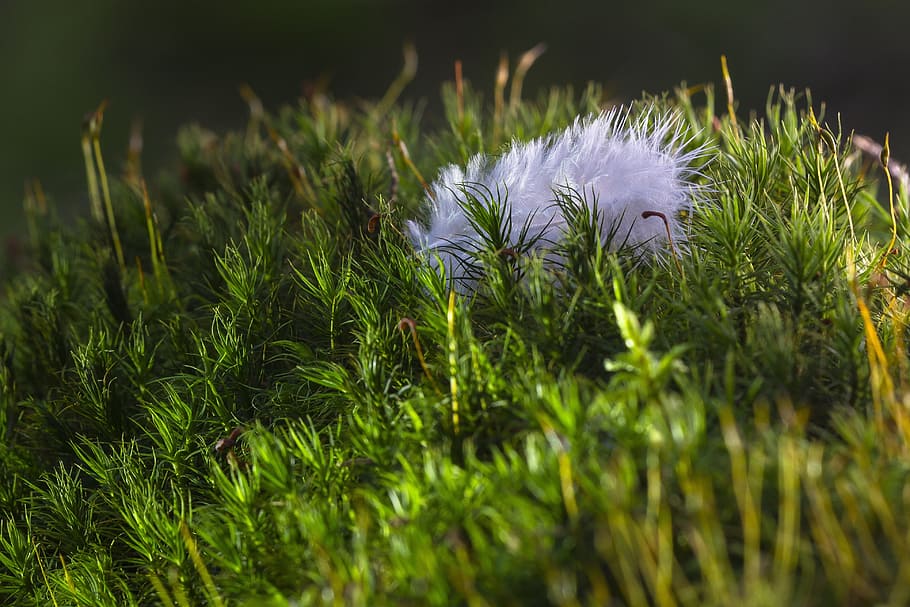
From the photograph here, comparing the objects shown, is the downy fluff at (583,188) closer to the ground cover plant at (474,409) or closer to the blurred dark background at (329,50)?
the ground cover plant at (474,409)

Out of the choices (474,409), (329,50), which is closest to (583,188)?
(474,409)

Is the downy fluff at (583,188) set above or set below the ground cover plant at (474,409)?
above

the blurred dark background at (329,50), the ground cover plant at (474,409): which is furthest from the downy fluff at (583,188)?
the blurred dark background at (329,50)

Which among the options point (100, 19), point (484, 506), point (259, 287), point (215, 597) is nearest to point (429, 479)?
point (484, 506)

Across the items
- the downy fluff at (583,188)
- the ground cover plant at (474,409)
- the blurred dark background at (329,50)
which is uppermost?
the blurred dark background at (329,50)

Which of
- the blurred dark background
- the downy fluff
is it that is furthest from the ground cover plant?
the blurred dark background

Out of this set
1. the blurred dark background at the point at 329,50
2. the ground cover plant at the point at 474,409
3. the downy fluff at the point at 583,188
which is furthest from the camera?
the blurred dark background at the point at 329,50

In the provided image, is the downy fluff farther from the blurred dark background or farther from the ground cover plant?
the blurred dark background
